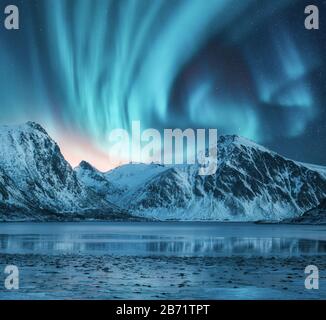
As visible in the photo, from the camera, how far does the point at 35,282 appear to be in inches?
1532

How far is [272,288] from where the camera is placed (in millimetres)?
37250

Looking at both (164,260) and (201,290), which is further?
(164,260)

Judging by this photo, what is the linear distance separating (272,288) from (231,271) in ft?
34.9
